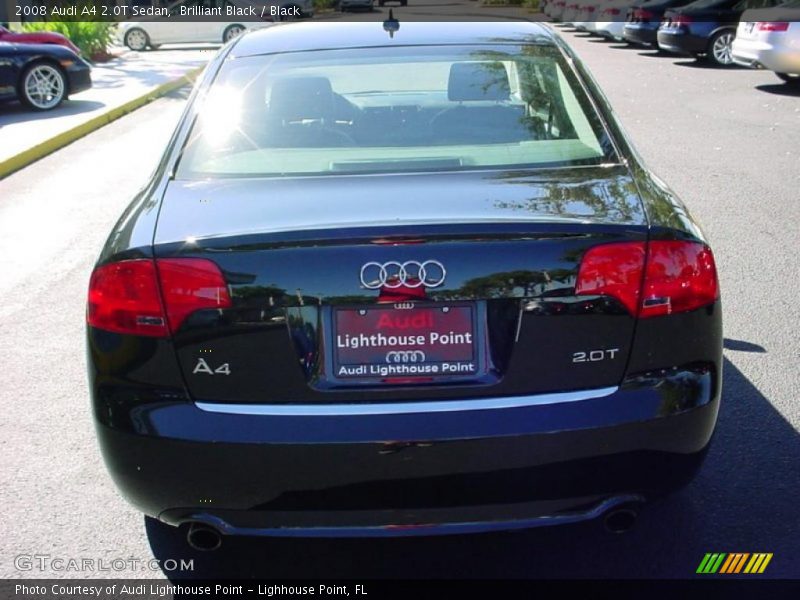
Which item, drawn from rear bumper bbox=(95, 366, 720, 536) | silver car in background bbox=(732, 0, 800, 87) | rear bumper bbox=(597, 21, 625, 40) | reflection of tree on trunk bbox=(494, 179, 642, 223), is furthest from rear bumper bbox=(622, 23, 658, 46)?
rear bumper bbox=(95, 366, 720, 536)

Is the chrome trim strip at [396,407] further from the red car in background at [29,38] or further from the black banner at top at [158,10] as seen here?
the black banner at top at [158,10]

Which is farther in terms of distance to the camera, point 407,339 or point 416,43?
point 416,43

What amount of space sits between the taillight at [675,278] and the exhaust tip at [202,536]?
1373 millimetres

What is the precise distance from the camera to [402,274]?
266cm

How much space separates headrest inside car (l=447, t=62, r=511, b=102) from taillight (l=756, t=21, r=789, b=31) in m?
12.6

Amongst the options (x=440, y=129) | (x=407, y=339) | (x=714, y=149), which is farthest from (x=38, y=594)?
(x=714, y=149)

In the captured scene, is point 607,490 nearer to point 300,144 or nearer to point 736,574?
point 736,574

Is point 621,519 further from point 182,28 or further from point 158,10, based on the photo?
point 158,10

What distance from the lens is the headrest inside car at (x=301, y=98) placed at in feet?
12.6

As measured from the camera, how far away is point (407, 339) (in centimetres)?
271

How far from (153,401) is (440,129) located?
1.53 m

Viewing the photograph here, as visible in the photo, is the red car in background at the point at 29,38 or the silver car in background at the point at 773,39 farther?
the red car in background at the point at 29,38

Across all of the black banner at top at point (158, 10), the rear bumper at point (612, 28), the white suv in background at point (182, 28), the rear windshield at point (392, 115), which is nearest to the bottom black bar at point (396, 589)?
the rear windshield at point (392, 115)

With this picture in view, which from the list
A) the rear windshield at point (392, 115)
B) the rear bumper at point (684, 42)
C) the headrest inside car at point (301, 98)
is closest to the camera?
the rear windshield at point (392, 115)
